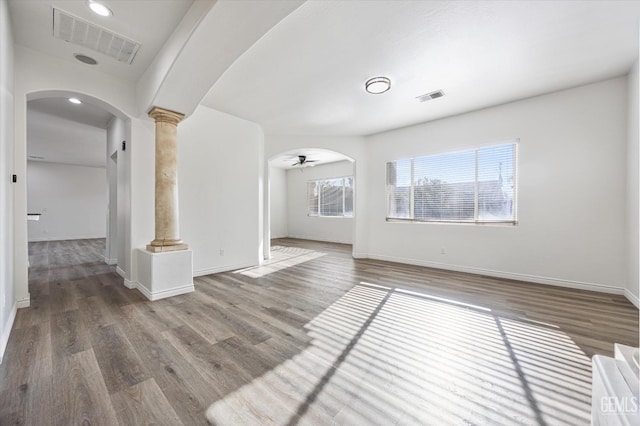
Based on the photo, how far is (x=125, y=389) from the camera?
5.20 feet

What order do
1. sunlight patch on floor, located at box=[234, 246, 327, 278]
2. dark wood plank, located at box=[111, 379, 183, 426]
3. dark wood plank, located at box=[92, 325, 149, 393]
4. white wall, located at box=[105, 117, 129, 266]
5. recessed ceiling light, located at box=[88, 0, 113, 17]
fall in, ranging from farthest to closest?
sunlight patch on floor, located at box=[234, 246, 327, 278]
white wall, located at box=[105, 117, 129, 266]
recessed ceiling light, located at box=[88, 0, 113, 17]
dark wood plank, located at box=[92, 325, 149, 393]
dark wood plank, located at box=[111, 379, 183, 426]

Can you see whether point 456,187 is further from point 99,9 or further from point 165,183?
point 99,9

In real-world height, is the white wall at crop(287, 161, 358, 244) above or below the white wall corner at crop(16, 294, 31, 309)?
above

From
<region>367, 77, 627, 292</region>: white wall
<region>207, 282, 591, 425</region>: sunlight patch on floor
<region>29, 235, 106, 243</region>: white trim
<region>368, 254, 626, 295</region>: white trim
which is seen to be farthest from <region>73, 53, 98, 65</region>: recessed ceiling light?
<region>29, 235, 106, 243</region>: white trim

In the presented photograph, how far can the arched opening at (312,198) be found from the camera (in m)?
8.51

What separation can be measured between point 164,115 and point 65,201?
360 inches

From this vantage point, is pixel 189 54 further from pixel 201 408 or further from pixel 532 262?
pixel 532 262

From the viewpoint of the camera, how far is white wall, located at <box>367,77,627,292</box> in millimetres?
3422

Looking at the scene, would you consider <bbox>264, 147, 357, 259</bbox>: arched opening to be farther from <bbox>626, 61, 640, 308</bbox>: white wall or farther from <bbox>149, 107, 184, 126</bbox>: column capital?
<bbox>626, 61, 640, 308</bbox>: white wall

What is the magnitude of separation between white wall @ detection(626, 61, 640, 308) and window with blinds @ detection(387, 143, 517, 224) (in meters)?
1.19

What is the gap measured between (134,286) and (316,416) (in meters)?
3.41

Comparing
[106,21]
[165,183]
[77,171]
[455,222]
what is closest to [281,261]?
[165,183]

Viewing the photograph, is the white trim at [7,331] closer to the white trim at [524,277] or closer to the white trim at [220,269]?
the white trim at [220,269]

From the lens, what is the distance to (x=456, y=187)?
4781 millimetres
